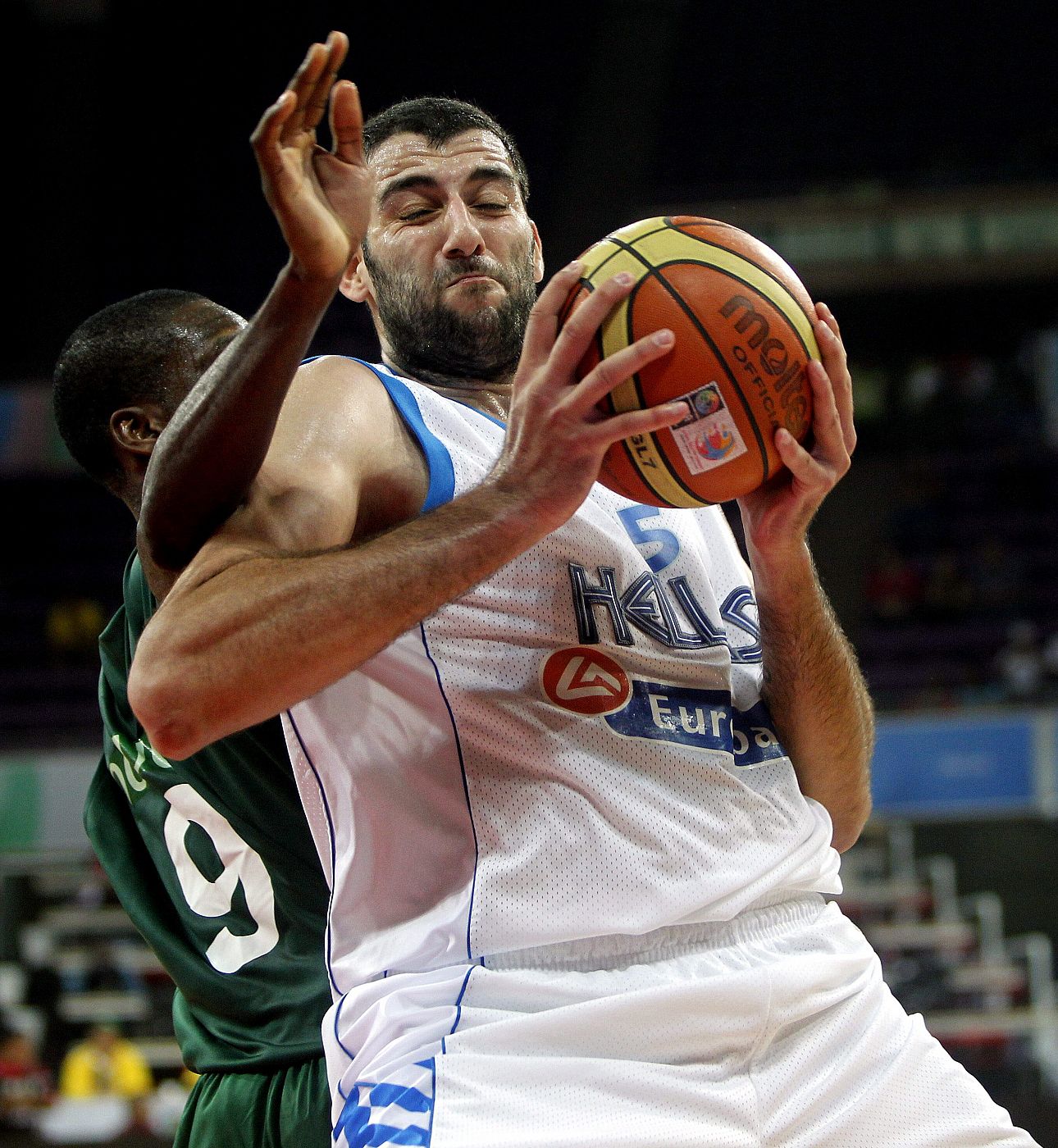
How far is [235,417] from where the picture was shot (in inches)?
72.4

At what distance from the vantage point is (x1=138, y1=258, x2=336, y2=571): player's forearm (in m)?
1.84

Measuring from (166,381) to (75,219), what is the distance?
14.9 m

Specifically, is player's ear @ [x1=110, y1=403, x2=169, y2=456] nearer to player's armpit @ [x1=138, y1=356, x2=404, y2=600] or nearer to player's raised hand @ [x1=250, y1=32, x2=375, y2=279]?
player's armpit @ [x1=138, y1=356, x2=404, y2=600]

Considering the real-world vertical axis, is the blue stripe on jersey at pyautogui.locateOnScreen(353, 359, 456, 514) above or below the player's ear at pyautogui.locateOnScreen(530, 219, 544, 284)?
below

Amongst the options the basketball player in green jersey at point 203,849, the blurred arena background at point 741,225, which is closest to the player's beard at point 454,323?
the basketball player in green jersey at point 203,849

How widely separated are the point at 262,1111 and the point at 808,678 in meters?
1.25

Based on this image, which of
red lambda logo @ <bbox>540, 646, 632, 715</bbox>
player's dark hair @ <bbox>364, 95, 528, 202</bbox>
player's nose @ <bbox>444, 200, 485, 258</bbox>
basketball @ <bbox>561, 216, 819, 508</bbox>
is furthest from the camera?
player's dark hair @ <bbox>364, 95, 528, 202</bbox>

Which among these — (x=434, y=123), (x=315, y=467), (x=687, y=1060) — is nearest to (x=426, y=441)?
(x=315, y=467)

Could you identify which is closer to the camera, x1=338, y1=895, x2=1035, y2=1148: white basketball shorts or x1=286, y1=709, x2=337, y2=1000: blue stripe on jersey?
x1=338, y1=895, x2=1035, y2=1148: white basketball shorts

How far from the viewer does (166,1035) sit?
8.73 m

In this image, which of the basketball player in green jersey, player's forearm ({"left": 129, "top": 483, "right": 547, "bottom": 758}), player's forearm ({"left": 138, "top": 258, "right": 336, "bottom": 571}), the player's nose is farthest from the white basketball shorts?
the player's nose

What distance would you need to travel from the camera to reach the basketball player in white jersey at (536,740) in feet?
5.90

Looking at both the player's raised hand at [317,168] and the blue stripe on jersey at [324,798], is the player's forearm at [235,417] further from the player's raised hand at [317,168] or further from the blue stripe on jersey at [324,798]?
the blue stripe on jersey at [324,798]

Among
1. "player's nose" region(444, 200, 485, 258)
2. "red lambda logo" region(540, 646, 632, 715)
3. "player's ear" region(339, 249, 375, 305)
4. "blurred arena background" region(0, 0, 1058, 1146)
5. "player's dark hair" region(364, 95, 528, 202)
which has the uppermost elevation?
"player's dark hair" region(364, 95, 528, 202)
